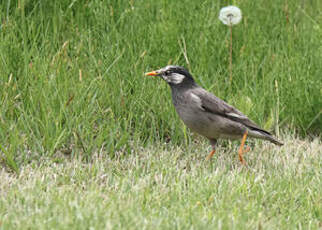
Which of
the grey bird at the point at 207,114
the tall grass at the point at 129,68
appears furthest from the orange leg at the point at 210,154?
the tall grass at the point at 129,68

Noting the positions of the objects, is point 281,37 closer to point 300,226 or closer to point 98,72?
point 98,72

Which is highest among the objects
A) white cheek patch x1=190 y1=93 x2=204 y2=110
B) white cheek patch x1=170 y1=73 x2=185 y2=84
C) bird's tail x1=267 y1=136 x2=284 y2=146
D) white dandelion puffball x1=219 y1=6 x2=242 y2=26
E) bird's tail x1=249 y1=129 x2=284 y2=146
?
white dandelion puffball x1=219 y1=6 x2=242 y2=26

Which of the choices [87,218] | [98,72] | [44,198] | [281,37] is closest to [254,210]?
[87,218]

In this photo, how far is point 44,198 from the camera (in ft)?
14.0

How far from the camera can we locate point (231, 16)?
655cm

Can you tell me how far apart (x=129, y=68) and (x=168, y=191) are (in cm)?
202

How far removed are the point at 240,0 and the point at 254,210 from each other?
410cm

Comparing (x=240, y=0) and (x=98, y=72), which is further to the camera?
(x=240, y=0)

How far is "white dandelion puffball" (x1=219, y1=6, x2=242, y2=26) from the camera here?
21.4 feet

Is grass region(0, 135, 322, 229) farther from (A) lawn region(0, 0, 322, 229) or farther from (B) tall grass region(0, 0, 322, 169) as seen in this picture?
(B) tall grass region(0, 0, 322, 169)

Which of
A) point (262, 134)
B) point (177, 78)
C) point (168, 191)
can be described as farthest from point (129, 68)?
point (168, 191)

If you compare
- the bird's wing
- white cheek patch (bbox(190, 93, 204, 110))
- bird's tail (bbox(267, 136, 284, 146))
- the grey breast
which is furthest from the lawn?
white cheek patch (bbox(190, 93, 204, 110))

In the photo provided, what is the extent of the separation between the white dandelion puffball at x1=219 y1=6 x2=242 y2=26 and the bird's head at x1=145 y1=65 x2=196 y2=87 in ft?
3.79

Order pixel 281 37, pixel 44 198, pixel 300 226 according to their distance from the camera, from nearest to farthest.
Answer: pixel 300 226
pixel 44 198
pixel 281 37
